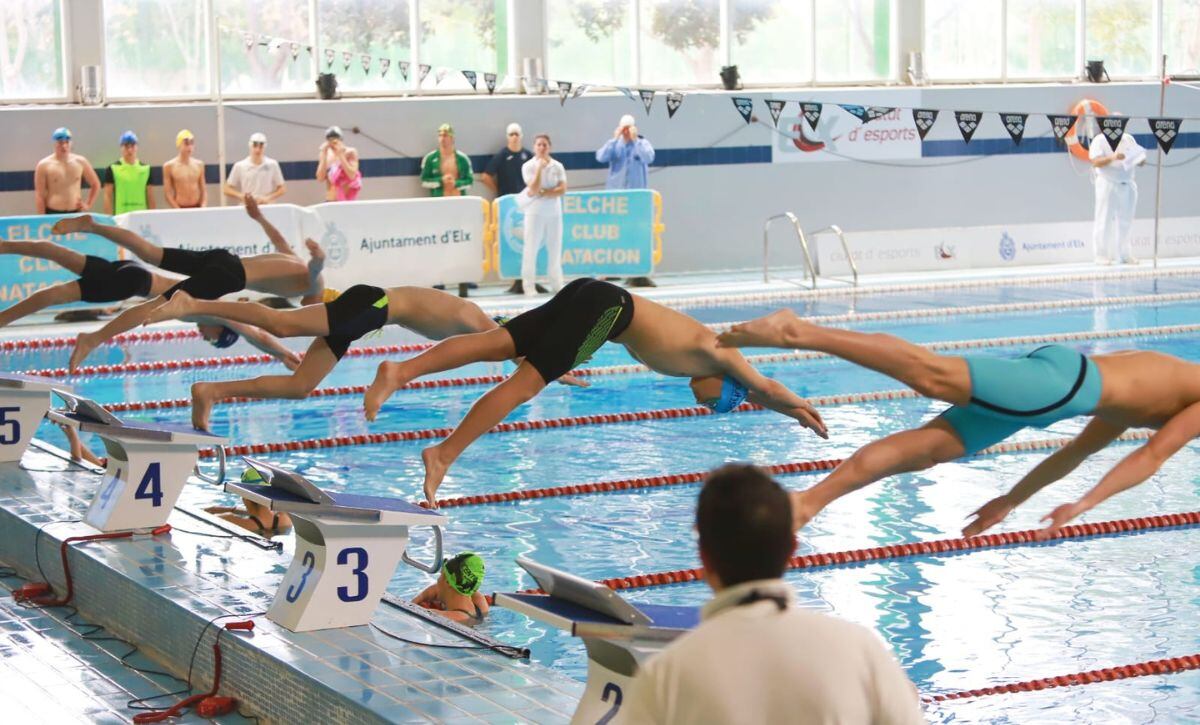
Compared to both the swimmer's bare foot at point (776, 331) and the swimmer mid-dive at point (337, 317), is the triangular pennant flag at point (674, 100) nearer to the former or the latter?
the swimmer mid-dive at point (337, 317)

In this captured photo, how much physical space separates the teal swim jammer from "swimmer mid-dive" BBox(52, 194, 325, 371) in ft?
11.5

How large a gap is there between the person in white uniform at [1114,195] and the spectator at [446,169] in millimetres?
6901

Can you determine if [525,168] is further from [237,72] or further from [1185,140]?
[1185,140]

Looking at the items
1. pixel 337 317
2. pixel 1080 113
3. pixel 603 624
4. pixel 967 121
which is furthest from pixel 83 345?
pixel 1080 113

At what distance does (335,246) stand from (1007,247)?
769 cm

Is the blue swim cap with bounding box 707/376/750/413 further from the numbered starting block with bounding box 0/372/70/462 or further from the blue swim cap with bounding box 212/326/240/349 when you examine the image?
the numbered starting block with bounding box 0/372/70/462

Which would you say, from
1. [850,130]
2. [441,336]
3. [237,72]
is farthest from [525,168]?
[441,336]

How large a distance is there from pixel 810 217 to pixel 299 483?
13.9 m

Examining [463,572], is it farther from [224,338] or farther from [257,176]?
[257,176]

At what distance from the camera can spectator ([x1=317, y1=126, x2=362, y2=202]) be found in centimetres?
1544

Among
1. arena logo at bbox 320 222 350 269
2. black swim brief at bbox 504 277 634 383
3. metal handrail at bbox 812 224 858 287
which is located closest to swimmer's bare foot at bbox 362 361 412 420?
black swim brief at bbox 504 277 634 383

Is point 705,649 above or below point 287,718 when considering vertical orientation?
above

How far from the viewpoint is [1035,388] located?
14.4 feet

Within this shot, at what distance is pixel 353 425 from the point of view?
9867 millimetres
